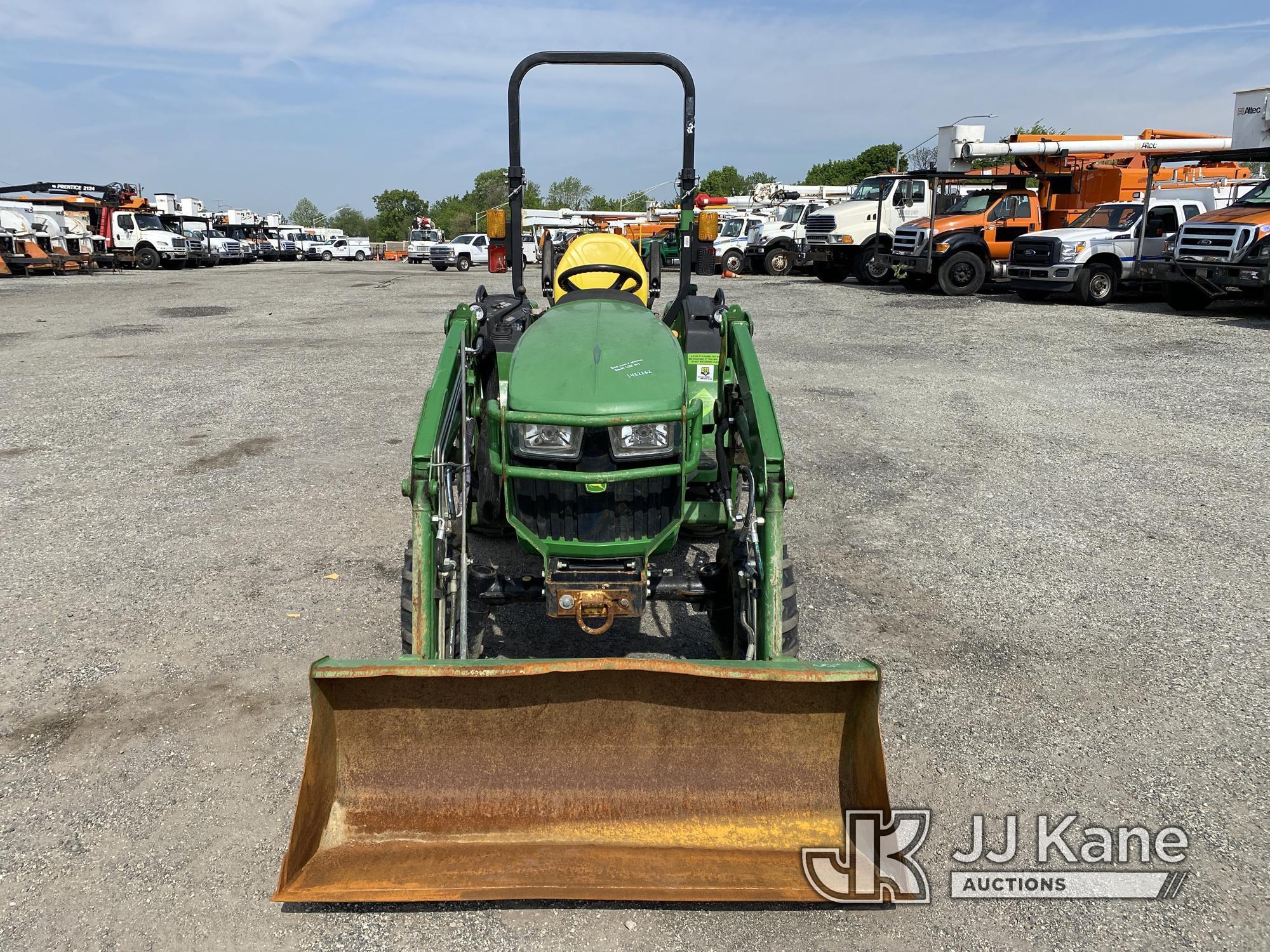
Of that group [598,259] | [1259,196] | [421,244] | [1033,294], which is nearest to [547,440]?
[598,259]

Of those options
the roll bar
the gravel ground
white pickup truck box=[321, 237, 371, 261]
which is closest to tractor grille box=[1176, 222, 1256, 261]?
the gravel ground

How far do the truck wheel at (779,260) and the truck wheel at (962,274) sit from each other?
9.02 m

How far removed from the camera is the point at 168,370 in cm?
1191

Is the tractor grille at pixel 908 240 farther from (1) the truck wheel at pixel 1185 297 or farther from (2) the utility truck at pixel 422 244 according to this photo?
(2) the utility truck at pixel 422 244

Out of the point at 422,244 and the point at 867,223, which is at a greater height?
the point at 422,244

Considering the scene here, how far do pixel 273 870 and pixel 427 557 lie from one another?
3.74 ft

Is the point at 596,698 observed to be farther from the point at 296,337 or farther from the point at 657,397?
the point at 296,337

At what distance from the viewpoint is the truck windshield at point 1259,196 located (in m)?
16.1

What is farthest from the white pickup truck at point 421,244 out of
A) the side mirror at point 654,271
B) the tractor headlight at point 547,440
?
the tractor headlight at point 547,440

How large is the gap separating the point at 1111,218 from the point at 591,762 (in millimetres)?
19443

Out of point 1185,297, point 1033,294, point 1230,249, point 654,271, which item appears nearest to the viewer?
point 654,271

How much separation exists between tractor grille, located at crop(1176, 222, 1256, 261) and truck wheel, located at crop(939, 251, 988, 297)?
190 inches

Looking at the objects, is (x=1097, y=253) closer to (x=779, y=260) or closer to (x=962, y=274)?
(x=962, y=274)

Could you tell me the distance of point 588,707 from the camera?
9.93ft
